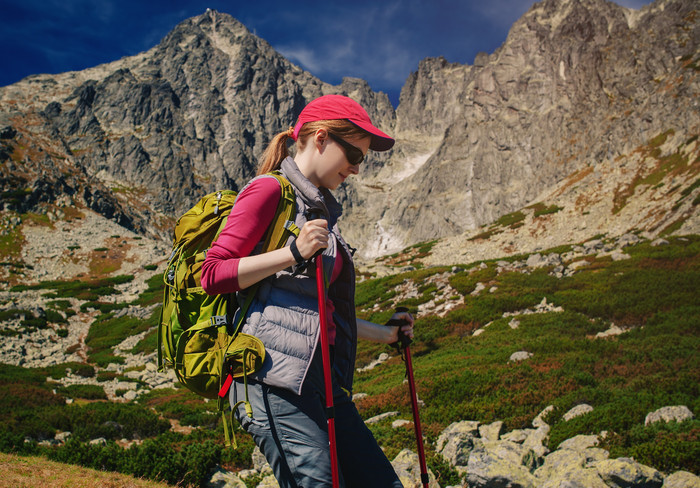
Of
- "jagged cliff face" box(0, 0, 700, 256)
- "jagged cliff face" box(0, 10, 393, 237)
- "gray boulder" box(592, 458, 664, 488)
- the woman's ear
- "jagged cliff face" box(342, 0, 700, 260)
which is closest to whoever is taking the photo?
the woman's ear

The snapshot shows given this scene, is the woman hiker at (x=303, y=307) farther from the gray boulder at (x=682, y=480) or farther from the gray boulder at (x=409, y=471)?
the gray boulder at (x=682, y=480)

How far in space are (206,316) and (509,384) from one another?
971 centimetres

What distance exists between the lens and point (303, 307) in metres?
2.34

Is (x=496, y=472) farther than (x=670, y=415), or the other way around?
(x=670, y=415)

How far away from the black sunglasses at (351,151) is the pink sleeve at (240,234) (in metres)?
0.49

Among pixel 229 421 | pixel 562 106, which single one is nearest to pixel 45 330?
pixel 229 421

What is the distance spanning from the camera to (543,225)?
51250 mm

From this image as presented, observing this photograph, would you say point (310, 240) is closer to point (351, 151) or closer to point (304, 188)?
point (304, 188)

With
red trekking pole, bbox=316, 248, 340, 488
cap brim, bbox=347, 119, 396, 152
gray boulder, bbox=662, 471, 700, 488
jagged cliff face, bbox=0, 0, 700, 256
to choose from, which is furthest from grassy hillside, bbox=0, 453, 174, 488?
jagged cliff face, bbox=0, 0, 700, 256

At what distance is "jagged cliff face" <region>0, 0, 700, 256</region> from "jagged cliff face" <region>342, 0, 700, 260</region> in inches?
11.9

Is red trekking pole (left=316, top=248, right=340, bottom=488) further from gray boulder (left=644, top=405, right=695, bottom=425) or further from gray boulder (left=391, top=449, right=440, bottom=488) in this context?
gray boulder (left=644, top=405, right=695, bottom=425)

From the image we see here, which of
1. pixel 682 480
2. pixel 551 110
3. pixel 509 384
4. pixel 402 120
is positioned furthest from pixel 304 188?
pixel 402 120

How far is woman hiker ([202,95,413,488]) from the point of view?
85.4 inches

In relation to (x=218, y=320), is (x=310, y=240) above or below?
above
